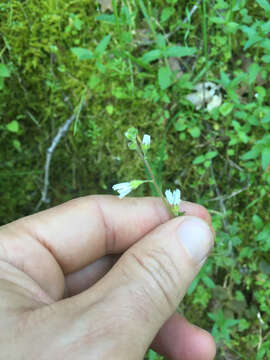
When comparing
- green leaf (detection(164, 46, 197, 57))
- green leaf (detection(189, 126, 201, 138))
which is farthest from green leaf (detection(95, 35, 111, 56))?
green leaf (detection(189, 126, 201, 138))

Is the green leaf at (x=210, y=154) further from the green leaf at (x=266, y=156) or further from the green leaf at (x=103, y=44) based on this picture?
the green leaf at (x=103, y=44)

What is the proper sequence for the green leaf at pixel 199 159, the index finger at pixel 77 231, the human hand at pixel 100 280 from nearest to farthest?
the human hand at pixel 100 280 < the index finger at pixel 77 231 < the green leaf at pixel 199 159

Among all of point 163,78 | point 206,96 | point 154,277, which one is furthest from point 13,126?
point 154,277

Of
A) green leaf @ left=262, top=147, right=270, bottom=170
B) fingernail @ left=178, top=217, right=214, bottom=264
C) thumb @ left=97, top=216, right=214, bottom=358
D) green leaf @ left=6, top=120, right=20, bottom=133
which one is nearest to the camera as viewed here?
thumb @ left=97, top=216, right=214, bottom=358

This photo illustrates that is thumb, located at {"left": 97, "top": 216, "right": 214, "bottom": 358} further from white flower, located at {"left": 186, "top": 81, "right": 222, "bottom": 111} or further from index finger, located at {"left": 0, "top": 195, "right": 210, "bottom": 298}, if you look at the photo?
white flower, located at {"left": 186, "top": 81, "right": 222, "bottom": 111}

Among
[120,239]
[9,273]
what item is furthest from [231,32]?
[9,273]

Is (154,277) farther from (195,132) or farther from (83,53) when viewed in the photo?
(83,53)

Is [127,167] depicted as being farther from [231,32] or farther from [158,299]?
[158,299]

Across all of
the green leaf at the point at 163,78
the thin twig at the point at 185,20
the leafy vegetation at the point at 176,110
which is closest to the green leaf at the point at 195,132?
the leafy vegetation at the point at 176,110
